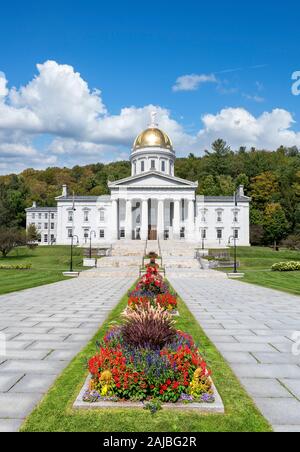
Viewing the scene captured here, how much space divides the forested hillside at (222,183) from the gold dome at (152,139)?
68.6 feet

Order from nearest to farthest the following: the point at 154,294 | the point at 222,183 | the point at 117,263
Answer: the point at 154,294 → the point at 117,263 → the point at 222,183

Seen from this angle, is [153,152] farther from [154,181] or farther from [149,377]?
[149,377]

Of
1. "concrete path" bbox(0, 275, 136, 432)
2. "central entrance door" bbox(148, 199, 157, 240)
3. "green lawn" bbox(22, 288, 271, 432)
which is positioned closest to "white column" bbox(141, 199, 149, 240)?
"central entrance door" bbox(148, 199, 157, 240)

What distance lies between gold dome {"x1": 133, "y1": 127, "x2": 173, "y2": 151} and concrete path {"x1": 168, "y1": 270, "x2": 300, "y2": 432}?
6332 cm

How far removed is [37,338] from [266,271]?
101 feet

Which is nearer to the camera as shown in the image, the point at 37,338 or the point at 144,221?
the point at 37,338

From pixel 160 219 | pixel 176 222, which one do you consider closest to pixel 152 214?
pixel 160 219

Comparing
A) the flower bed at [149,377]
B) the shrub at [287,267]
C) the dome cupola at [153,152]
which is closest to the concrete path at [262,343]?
the flower bed at [149,377]

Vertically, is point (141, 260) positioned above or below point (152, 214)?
below

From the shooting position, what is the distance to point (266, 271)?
1446 inches

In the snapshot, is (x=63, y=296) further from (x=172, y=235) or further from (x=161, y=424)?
(x=172, y=235)

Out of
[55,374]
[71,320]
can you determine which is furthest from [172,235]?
[55,374]

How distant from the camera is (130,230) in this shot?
73.2 m

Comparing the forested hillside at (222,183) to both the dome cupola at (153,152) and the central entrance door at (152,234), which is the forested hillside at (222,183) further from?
the central entrance door at (152,234)
